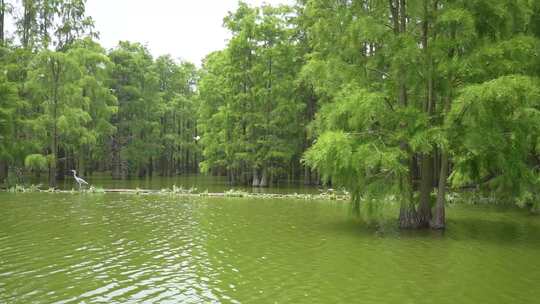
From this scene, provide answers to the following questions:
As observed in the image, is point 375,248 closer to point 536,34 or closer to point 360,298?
point 360,298

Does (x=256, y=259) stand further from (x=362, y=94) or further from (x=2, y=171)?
(x=2, y=171)

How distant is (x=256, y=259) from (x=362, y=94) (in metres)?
6.09

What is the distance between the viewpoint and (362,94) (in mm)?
13984

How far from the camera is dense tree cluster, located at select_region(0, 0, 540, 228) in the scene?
13.1 meters

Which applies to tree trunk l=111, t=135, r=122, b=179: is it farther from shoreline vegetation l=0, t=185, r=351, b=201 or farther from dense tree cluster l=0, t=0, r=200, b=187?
shoreline vegetation l=0, t=185, r=351, b=201

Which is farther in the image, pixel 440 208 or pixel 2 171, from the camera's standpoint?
pixel 2 171

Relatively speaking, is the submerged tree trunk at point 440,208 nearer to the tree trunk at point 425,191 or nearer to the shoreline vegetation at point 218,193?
the tree trunk at point 425,191

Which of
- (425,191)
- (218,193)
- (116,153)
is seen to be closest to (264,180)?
(218,193)

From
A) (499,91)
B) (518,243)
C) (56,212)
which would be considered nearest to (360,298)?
(499,91)

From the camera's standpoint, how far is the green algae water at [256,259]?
792 centimetres

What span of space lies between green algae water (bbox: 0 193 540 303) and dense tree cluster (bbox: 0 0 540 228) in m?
2.08

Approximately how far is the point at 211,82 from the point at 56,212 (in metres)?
26.7

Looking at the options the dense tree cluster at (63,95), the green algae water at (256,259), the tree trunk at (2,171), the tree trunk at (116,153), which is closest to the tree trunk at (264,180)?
the dense tree cluster at (63,95)

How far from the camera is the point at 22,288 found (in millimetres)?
7895
